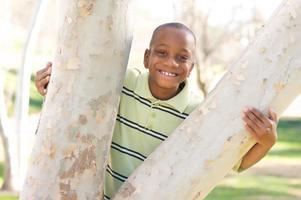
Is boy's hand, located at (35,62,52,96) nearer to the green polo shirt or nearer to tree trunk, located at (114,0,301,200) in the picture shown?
the green polo shirt

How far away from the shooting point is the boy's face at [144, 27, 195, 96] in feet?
8.05

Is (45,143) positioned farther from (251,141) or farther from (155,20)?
(155,20)

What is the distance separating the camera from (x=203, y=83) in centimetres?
1375

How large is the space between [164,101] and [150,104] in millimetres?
46

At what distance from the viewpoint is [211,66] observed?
15195 mm

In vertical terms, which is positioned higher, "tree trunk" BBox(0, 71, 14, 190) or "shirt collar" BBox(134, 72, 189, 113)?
"shirt collar" BBox(134, 72, 189, 113)

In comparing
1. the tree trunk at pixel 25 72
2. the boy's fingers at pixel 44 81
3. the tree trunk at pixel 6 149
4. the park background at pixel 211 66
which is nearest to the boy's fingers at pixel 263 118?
the boy's fingers at pixel 44 81

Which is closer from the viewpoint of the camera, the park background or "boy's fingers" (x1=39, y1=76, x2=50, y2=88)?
"boy's fingers" (x1=39, y1=76, x2=50, y2=88)

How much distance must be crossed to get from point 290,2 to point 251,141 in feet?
1.28

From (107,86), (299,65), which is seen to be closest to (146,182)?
(107,86)

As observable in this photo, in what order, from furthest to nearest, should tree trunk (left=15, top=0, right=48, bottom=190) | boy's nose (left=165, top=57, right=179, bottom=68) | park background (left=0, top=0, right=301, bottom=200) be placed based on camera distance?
park background (left=0, top=0, right=301, bottom=200), tree trunk (left=15, top=0, right=48, bottom=190), boy's nose (left=165, top=57, right=179, bottom=68)

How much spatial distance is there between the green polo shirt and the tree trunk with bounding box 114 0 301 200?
260mm

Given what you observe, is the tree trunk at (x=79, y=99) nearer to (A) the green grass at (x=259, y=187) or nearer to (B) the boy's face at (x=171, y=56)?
(B) the boy's face at (x=171, y=56)

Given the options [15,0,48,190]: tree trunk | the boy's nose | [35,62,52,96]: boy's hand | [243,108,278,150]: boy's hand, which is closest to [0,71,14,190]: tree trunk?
[15,0,48,190]: tree trunk
